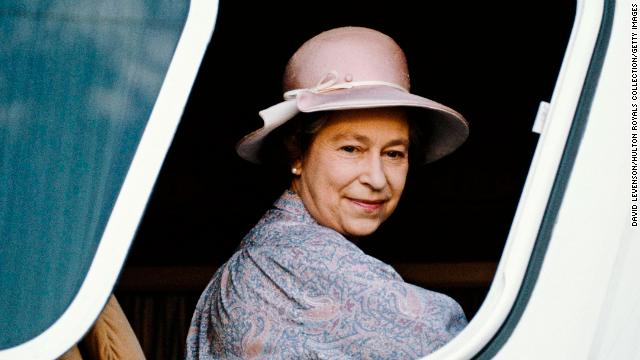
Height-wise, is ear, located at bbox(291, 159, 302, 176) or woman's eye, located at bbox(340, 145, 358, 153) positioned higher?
woman's eye, located at bbox(340, 145, 358, 153)

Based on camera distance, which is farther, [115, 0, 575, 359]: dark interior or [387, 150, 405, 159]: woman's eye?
[115, 0, 575, 359]: dark interior

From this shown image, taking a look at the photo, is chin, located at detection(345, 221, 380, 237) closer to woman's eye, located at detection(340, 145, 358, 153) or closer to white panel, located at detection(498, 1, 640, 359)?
woman's eye, located at detection(340, 145, 358, 153)

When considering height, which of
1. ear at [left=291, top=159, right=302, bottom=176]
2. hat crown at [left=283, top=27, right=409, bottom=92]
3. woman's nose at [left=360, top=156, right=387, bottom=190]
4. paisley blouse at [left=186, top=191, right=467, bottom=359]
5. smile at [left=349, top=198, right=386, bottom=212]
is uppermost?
hat crown at [left=283, top=27, right=409, bottom=92]

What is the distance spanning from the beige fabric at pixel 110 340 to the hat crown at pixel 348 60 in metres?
0.64

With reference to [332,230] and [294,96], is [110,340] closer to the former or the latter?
[332,230]

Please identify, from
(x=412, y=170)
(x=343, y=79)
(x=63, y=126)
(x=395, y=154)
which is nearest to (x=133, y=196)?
(x=63, y=126)

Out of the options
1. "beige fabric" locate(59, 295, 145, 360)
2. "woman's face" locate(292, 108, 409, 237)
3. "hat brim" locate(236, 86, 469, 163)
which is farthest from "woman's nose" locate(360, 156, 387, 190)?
"beige fabric" locate(59, 295, 145, 360)

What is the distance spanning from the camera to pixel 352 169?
7.29 ft

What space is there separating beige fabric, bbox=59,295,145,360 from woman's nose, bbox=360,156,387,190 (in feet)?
1.92

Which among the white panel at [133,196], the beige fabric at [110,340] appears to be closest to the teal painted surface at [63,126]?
the white panel at [133,196]

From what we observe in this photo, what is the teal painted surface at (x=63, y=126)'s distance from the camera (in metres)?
1.60

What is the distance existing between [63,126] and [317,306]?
0.57 meters

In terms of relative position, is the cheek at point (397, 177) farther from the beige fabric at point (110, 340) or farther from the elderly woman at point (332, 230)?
the beige fabric at point (110, 340)

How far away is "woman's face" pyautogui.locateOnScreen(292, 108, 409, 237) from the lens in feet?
7.28
